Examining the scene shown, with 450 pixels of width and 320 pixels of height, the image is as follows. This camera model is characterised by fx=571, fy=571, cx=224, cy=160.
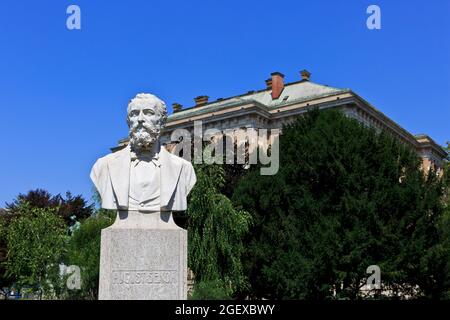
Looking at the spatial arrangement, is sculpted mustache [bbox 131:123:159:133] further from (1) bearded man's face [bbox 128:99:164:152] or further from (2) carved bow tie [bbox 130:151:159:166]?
(2) carved bow tie [bbox 130:151:159:166]

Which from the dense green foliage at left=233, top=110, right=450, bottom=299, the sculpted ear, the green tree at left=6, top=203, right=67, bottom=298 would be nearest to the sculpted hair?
the sculpted ear

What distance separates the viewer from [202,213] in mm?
27000

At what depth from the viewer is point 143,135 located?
8.55 m

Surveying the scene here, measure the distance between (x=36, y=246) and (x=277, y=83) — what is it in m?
33.8

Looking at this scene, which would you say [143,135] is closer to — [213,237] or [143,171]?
[143,171]

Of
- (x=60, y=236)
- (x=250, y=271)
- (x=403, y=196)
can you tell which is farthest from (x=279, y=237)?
(x=60, y=236)

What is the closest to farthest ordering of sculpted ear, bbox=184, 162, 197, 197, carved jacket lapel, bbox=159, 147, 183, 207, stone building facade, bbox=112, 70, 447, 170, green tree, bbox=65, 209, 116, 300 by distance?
carved jacket lapel, bbox=159, 147, 183, 207
sculpted ear, bbox=184, 162, 197, 197
green tree, bbox=65, 209, 116, 300
stone building facade, bbox=112, 70, 447, 170

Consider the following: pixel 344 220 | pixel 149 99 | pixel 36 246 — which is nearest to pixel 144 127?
pixel 149 99

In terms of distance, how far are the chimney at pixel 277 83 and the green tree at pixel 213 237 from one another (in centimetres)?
3341

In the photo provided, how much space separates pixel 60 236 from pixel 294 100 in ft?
91.9

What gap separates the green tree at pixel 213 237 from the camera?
2611cm

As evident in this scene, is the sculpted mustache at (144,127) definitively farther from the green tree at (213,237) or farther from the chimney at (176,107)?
the chimney at (176,107)

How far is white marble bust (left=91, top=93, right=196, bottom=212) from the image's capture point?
8.55 metres

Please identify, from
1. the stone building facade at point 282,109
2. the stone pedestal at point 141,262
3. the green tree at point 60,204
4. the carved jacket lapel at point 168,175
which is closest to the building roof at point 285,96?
the stone building facade at point 282,109
